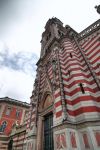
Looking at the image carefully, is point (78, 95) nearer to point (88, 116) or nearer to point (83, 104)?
point (83, 104)

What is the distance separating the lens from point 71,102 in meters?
9.11

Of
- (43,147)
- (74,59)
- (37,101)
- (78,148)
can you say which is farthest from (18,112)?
(78,148)

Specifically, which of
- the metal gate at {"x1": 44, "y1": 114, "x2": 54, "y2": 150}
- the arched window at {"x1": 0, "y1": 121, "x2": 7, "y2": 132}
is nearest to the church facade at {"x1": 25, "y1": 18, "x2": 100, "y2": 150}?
the metal gate at {"x1": 44, "y1": 114, "x2": 54, "y2": 150}

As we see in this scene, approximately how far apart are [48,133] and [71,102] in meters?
3.99

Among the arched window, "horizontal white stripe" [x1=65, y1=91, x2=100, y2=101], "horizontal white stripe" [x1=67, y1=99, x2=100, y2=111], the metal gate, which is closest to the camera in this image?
"horizontal white stripe" [x1=67, y1=99, x2=100, y2=111]

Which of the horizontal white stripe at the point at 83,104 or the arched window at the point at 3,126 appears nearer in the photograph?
the horizontal white stripe at the point at 83,104

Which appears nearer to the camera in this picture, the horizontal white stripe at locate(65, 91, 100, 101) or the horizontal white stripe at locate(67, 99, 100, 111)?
the horizontal white stripe at locate(67, 99, 100, 111)

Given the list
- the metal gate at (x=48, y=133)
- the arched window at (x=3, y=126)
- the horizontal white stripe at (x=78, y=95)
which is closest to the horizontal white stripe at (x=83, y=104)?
the horizontal white stripe at (x=78, y=95)

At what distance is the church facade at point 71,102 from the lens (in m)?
7.01

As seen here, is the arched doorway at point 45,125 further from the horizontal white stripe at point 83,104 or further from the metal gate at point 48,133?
the horizontal white stripe at point 83,104

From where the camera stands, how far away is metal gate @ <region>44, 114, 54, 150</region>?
31.8 ft

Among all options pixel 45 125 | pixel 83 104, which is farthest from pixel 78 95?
pixel 45 125

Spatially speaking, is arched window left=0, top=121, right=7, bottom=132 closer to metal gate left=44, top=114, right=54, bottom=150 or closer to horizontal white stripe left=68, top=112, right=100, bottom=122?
metal gate left=44, top=114, right=54, bottom=150

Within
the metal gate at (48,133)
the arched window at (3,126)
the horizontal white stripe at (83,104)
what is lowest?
the metal gate at (48,133)
